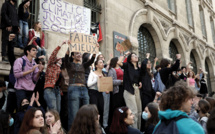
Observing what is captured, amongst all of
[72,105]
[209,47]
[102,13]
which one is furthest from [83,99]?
[209,47]

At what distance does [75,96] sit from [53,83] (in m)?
0.56

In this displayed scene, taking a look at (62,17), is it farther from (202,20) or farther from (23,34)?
(202,20)

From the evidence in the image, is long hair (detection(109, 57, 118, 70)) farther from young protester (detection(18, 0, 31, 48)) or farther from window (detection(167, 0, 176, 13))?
window (detection(167, 0, 176, 13))

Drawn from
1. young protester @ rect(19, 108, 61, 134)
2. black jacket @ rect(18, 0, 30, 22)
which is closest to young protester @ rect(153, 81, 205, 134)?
young protester @ rect(19, 108, 61, 134)

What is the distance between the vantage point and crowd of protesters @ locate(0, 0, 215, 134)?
2848 millimetres

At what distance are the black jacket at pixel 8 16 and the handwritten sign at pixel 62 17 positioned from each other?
38.2 inches

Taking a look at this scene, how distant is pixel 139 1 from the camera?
11.9 metres

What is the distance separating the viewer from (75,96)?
4.64 meters

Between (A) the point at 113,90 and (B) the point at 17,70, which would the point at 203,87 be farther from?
(B) the point at 17,70

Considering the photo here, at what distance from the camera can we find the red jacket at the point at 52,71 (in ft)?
15.5

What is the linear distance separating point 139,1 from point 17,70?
910 centimetres

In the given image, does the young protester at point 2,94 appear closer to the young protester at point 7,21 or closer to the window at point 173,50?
the young protester at point 7,21

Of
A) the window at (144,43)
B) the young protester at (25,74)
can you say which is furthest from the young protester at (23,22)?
the window at (144,43)

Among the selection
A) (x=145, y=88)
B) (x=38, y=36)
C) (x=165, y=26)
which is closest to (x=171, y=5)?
(x=165, y=26)
